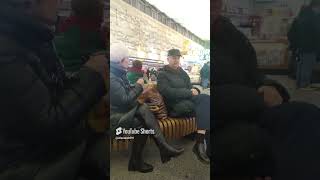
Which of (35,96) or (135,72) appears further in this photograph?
(135,72)

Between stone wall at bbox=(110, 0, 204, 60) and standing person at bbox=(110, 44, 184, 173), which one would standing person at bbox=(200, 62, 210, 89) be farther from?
standing person at bbox=(110, 44, 184, 173)

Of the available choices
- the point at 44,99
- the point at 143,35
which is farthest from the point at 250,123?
the point at 44,99

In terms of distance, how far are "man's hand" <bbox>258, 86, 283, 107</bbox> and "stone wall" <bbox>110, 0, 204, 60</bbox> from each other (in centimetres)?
46

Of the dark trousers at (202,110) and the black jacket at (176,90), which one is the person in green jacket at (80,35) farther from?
the dark trousers at (202,110)

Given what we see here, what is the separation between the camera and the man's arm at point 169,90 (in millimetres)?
2576

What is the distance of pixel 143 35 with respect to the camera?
101 inches

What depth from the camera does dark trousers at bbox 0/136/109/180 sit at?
252cm

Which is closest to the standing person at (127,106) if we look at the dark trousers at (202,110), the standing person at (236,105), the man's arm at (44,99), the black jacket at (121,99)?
the black jacket at (121,99)

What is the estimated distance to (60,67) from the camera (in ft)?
8.38

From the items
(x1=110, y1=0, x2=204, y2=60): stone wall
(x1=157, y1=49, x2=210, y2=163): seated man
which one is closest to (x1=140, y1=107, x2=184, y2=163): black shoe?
(x1=157, y1=49, x2=210, y2=163): seated man

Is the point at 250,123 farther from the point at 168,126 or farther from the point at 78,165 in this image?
the point at 78,165

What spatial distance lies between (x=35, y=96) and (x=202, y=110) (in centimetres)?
98

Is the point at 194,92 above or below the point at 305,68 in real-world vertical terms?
below

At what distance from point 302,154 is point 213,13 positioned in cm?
101
